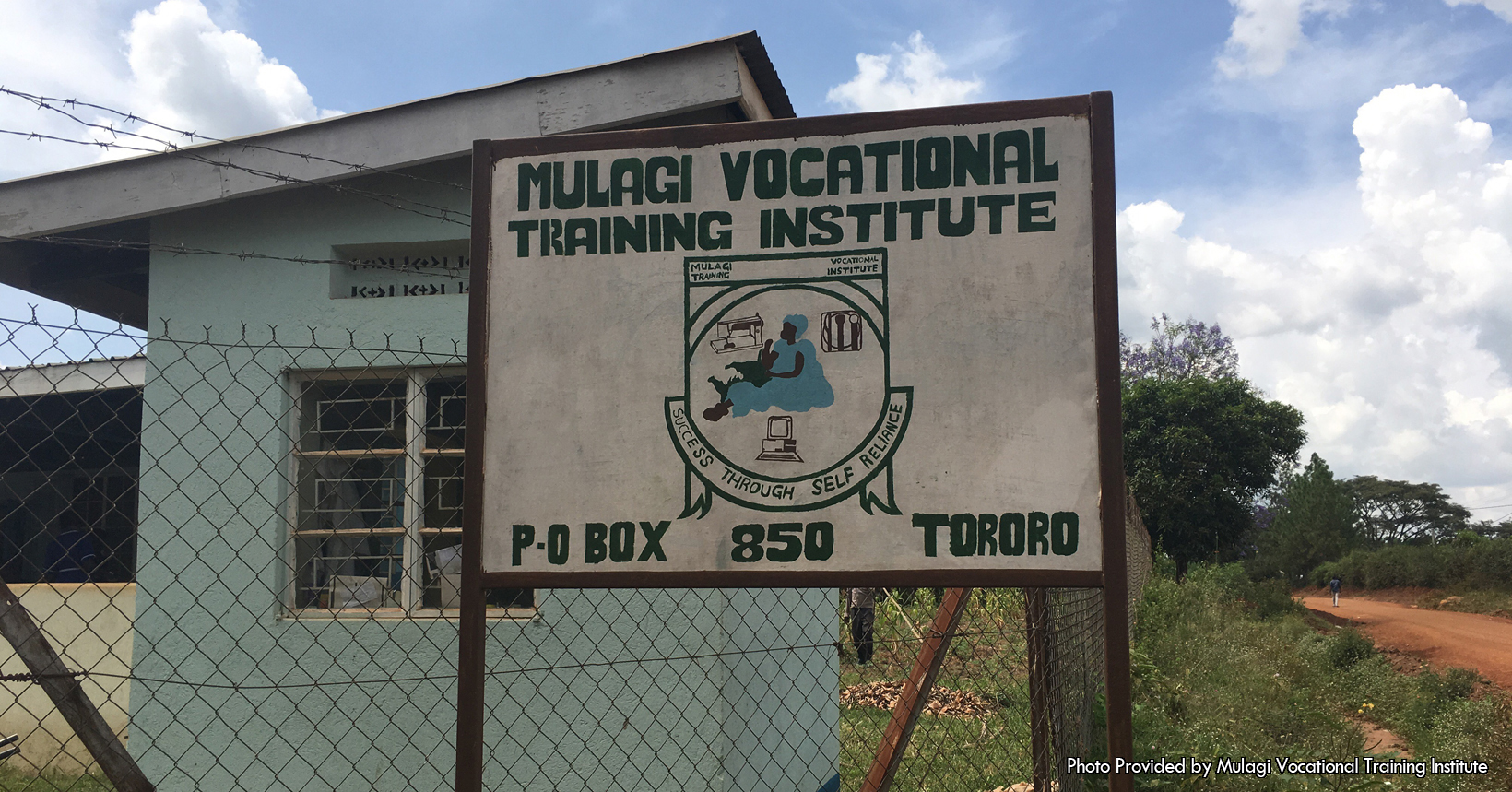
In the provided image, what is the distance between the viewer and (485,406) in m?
2.17

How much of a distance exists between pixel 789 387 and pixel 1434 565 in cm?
2961

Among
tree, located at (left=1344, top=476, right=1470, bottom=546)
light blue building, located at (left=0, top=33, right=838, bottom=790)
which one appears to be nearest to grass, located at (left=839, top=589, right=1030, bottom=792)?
light blue building, located at (left=0, top=33, right=838, bottom=790)

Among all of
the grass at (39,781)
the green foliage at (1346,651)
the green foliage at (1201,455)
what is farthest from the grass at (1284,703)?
the green foliage at (1201,455)

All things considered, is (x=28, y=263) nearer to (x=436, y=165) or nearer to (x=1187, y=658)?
(x=436, y=165)

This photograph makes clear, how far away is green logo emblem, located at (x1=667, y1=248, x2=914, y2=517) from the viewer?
2.04 m

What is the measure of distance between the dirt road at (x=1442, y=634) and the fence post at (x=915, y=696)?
9459 mm

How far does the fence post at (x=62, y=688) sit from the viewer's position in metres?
1.95

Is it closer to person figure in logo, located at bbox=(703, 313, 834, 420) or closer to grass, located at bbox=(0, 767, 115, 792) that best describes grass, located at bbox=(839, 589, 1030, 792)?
person figure in logo, located at bbox=(703, 313, 834, 420)

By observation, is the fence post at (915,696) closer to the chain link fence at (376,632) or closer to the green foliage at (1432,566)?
the chain link fence at (376,632)

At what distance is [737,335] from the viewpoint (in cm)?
210

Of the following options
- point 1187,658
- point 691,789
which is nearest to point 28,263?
point 691,789

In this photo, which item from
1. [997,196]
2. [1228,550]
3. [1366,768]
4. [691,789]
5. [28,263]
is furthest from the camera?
[1228,550]

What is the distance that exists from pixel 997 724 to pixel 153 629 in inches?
208

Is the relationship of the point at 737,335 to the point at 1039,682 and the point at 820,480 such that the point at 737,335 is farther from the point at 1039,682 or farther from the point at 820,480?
the point at 1039,682
